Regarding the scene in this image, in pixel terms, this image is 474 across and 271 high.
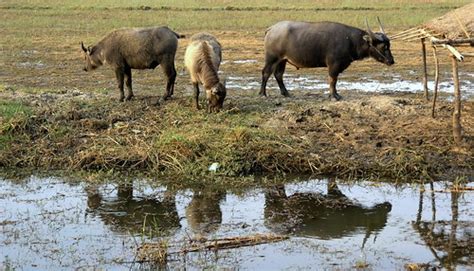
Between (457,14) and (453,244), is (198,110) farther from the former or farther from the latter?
(453,244)

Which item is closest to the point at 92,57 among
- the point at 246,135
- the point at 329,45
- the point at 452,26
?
the point at 329,45

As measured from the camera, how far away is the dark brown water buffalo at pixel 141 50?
1186 cm

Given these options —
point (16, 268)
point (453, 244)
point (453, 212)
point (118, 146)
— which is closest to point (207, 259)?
point (16, 268)

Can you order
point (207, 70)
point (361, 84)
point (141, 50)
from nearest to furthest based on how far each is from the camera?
point (207, 70) < point (141, 50) < point (361, 84)

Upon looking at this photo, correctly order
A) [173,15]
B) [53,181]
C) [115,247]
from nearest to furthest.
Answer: [115,247] → [53,181] → [173,15]

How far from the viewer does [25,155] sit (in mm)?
9891

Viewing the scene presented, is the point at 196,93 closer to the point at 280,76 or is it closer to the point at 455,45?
the point at 280,76

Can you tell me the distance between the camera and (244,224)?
768 centimetres

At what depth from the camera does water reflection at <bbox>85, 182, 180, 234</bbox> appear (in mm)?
7660

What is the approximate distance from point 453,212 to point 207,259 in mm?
2978

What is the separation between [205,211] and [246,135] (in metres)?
1.86

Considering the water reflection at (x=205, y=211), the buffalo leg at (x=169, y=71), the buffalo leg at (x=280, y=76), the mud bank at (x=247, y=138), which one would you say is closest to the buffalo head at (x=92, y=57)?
the mud bank at (x=247, y=138)

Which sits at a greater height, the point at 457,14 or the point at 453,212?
the point at 457,14

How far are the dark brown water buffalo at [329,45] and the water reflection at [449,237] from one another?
14.0 ft
